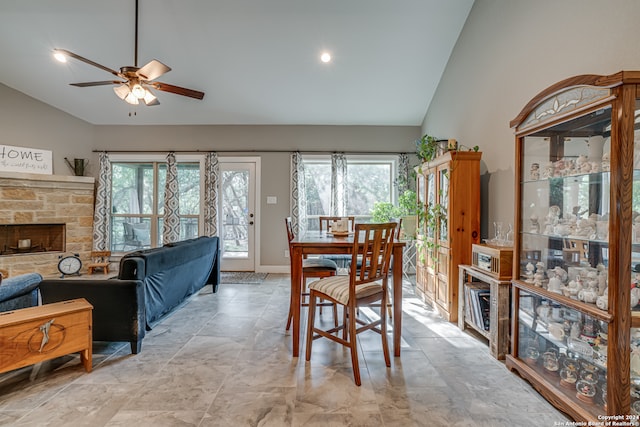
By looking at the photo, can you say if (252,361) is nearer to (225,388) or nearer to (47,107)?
(225,388)

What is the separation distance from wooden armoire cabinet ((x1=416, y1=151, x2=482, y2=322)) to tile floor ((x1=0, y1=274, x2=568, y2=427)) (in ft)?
1.64

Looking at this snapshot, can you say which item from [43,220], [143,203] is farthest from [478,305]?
[43,220]

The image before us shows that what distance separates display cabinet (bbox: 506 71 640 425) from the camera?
1.39 m

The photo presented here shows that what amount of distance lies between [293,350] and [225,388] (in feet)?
1.85

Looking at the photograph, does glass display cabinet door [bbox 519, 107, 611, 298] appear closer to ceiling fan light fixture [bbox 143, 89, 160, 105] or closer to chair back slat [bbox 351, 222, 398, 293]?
chair back slat [bbox 351, 222, 398, 293]

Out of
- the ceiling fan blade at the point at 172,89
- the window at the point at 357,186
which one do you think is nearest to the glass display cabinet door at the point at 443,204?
the window at the point at 357,186

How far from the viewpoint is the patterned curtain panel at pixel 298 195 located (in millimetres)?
5066

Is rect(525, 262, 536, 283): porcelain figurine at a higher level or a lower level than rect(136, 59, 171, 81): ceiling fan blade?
lower

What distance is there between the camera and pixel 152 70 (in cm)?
279

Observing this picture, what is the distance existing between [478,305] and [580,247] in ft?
3.43

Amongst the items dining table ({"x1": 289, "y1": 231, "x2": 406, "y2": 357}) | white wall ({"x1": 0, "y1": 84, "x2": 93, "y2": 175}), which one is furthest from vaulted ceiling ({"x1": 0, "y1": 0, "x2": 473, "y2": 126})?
dining table ({"x1": 289, "y1": 231, "x2": 406, "y2": 357})

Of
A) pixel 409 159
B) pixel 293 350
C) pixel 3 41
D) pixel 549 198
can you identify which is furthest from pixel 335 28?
pixel 3 41

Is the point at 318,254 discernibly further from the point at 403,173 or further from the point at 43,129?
the point at 43,129

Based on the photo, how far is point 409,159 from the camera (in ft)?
16.9
